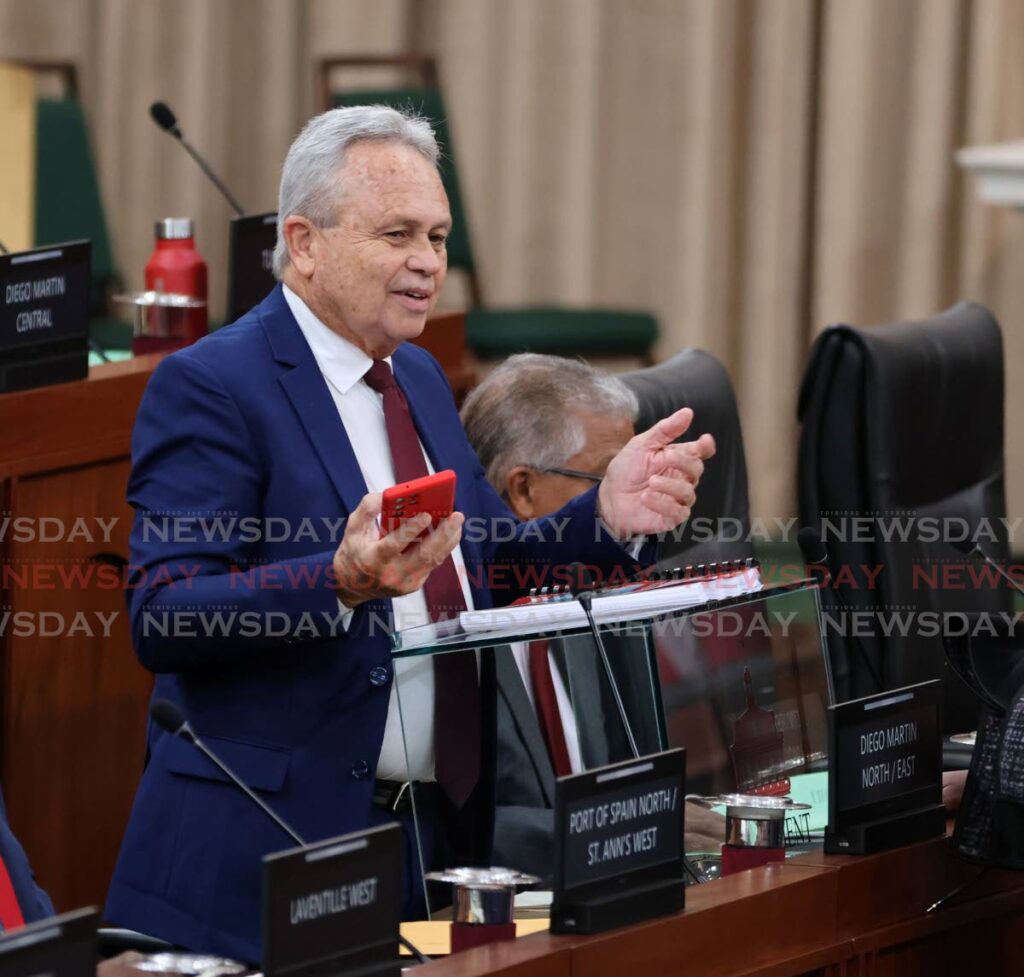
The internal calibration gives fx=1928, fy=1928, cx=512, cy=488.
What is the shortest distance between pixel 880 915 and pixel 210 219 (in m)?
4.13

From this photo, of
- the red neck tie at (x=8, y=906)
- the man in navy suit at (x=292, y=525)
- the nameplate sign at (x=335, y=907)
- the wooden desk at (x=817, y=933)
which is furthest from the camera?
the man in navy suit at (x=292, y=525)

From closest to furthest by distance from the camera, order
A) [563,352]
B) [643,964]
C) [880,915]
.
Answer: [643,964]
[880,915]
[563,352]

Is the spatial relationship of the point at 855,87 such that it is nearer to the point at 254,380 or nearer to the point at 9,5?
the point at 9,5

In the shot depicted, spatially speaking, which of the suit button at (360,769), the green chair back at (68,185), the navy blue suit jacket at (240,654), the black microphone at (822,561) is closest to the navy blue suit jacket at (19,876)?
the navy blue suit jacket at (240,654)

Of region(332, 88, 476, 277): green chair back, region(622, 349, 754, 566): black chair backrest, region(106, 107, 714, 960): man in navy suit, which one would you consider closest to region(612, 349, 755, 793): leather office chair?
region(622, 349, 754, 566): black chair backrest

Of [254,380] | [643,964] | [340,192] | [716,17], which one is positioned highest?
[716,17]

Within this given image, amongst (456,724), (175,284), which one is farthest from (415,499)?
(175,284)

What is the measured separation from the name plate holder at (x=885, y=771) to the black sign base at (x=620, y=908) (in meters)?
0.21

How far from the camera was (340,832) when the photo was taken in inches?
74.4

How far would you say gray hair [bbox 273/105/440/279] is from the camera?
6.38ft

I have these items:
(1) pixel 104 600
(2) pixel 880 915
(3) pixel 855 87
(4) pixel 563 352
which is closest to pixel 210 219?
(4) pixel 563 352

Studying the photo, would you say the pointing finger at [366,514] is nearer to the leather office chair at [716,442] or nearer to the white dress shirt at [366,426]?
the white dress shirt at [366,426]

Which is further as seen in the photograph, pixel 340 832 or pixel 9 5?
pixel 9 5

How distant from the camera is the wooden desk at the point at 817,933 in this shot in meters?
1.49
